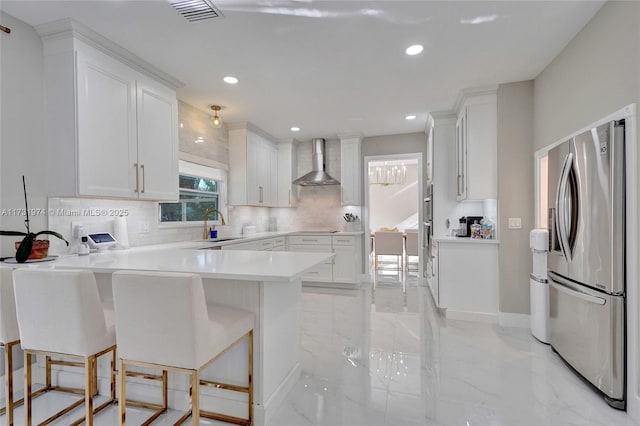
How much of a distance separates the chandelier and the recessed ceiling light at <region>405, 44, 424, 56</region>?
6.19 m

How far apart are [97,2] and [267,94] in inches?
68.1

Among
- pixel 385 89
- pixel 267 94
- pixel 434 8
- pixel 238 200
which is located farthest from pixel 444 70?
pixel 238 200

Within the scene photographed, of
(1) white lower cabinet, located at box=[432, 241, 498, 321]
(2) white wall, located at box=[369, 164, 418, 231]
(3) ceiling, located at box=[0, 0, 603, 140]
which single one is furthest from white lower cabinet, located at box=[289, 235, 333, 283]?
(2) white wall, located at box=[369, 164, 418, 231]

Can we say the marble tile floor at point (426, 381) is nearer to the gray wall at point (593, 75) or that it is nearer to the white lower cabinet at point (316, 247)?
the white lower cabinet at point (316, 247)

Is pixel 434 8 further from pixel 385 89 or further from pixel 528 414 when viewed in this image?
pixel 528 414

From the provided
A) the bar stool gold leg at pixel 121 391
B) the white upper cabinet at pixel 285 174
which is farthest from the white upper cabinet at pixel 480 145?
the bar stool gold leg at pixel 121 391

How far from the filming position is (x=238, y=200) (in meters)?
4.58

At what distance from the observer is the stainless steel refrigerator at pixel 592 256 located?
189 centimetres

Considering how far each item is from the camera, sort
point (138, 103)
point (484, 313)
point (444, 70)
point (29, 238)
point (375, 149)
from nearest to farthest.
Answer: point (29, 238) → point (138, 103) → point (444, 70) → point (484, 313) → point (375, 149)

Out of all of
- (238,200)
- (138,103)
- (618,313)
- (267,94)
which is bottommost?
(618,313)

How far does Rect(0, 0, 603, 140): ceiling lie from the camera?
2.10 m

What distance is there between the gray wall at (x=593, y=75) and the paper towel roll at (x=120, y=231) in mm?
3864

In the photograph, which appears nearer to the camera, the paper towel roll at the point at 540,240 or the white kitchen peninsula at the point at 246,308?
the white kitchen peninsula at the point at 246,308

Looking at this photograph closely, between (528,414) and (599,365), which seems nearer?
(528,414)
